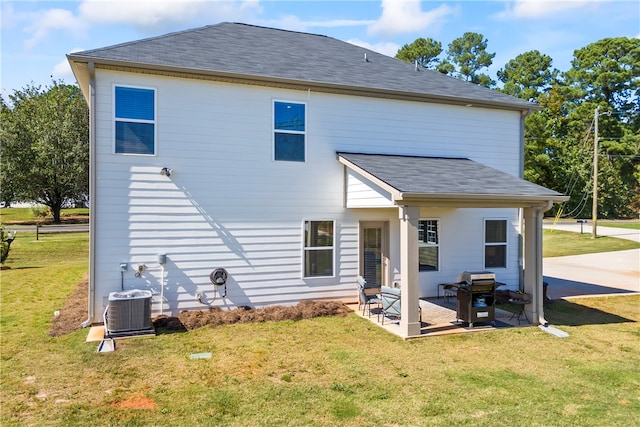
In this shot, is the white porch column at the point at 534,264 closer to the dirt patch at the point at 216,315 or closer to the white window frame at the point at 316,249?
the dirt patch at the point at 216,315

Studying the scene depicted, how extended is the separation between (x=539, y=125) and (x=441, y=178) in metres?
34.0

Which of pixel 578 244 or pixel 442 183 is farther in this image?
pixel 578 244

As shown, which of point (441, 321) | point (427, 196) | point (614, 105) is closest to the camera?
point (427, 196)

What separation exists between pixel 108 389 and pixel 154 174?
4.61 m

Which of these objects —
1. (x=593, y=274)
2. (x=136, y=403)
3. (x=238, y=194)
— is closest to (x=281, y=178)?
(x=238, y=194)

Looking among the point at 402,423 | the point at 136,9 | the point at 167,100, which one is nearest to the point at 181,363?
the point at 402,423

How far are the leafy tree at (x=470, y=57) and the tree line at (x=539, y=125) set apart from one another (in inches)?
4.1

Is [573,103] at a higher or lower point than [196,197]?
higher

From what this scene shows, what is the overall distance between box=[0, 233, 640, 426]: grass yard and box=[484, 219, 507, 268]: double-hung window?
292cm

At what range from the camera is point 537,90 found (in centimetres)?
4553

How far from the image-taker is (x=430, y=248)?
11.2 m

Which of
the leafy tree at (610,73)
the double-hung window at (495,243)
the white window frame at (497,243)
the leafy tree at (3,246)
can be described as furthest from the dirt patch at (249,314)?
the leafy tree at (610,73)

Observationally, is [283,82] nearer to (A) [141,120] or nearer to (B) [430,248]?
(A) [141,120]

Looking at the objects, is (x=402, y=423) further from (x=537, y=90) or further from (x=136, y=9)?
(x=537, y=90)
